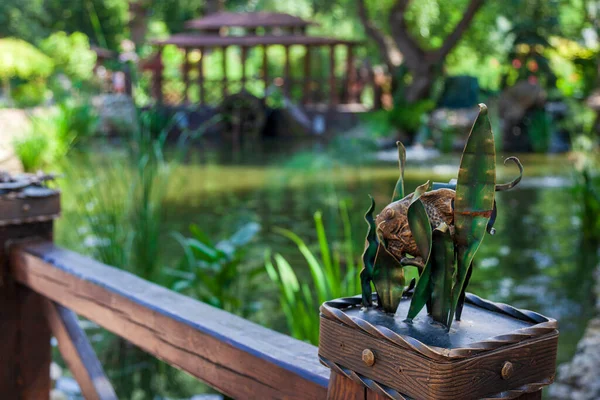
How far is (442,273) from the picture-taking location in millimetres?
856

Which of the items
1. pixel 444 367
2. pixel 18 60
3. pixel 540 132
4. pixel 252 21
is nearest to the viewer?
pixel 444 367

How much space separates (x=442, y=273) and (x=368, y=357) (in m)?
0.13

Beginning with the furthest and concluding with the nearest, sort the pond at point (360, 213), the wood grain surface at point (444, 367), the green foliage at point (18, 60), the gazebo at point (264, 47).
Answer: the gazebo at point (264, 47) → the green foliage at point (18, 60) → the pond at point (360, 213) → the wood grain surface at point (444, 367)

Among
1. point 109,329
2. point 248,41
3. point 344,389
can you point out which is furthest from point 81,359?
point 248,41

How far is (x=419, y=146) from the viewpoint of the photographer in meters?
13.8

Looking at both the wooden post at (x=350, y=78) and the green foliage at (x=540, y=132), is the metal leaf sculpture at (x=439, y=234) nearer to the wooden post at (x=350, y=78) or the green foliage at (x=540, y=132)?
the green foliage at (x=540, y=132)

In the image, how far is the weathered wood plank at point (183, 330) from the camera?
1.03 meters

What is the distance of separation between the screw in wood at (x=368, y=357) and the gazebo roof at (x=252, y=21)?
16175mm

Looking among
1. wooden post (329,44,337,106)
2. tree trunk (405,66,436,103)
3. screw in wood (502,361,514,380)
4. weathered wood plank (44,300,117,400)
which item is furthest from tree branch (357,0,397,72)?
screw in wood (502,361,514,380)

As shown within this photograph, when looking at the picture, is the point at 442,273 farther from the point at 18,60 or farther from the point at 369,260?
the point at 18,60

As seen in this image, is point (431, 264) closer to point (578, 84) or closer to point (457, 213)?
point (457, 213)

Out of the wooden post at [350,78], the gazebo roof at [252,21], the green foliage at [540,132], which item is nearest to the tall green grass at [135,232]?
the green foliage at [540,132]

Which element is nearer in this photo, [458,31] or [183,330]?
[183,330]

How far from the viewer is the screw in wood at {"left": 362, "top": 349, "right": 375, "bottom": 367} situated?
812 millimetres
